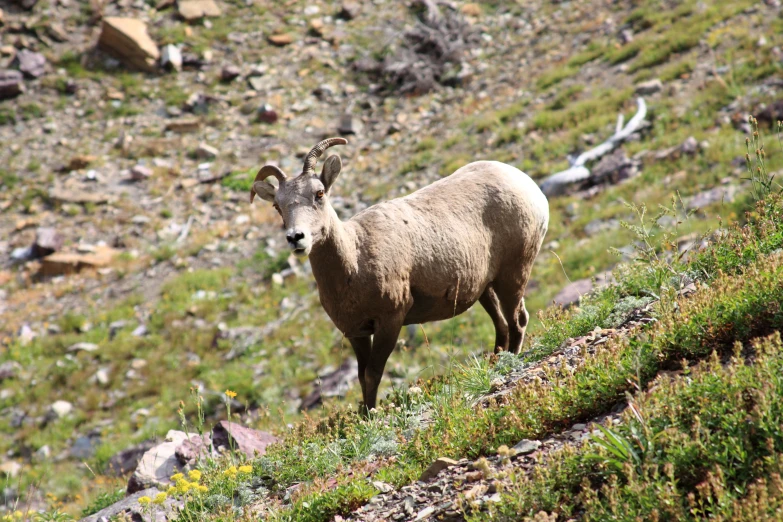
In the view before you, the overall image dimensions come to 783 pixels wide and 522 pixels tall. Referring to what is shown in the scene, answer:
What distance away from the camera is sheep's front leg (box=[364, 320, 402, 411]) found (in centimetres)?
619

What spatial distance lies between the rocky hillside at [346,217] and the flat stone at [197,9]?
12 centimetres

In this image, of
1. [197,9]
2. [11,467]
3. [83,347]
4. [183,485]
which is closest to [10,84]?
[197,9]

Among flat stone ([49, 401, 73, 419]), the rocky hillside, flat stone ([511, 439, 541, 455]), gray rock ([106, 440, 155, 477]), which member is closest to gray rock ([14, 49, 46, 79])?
the rocky hillside

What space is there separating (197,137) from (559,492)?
1985 cm

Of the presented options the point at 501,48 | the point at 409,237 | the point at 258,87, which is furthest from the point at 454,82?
the point at 409,237

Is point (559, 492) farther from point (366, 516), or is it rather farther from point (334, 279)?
point (334, 279)

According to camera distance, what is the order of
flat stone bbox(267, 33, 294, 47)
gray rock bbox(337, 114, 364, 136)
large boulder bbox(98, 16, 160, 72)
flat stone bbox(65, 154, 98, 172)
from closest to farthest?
flat stone bbox(65, 154, 98, 172), gray rock bbox(337, 114, 364, 136), large boulder bbox(98, 16, 160, 72), flat stone bbox(267, 33, 294, 47)

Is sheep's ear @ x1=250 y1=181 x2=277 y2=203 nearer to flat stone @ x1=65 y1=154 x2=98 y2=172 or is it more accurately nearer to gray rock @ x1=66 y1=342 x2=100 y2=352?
gray rock @ x1=66 y1=342 x2=100 y2=352

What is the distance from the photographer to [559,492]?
3.60 meters

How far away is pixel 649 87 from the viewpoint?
17266mm

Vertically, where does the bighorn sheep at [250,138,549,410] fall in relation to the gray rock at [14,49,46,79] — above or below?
above

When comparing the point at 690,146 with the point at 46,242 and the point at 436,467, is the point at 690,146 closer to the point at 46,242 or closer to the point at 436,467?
the point at 436,467

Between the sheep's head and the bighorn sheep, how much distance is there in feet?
0.03

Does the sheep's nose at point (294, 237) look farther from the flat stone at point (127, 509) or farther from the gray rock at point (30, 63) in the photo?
the gray rock at point (30, 63)
